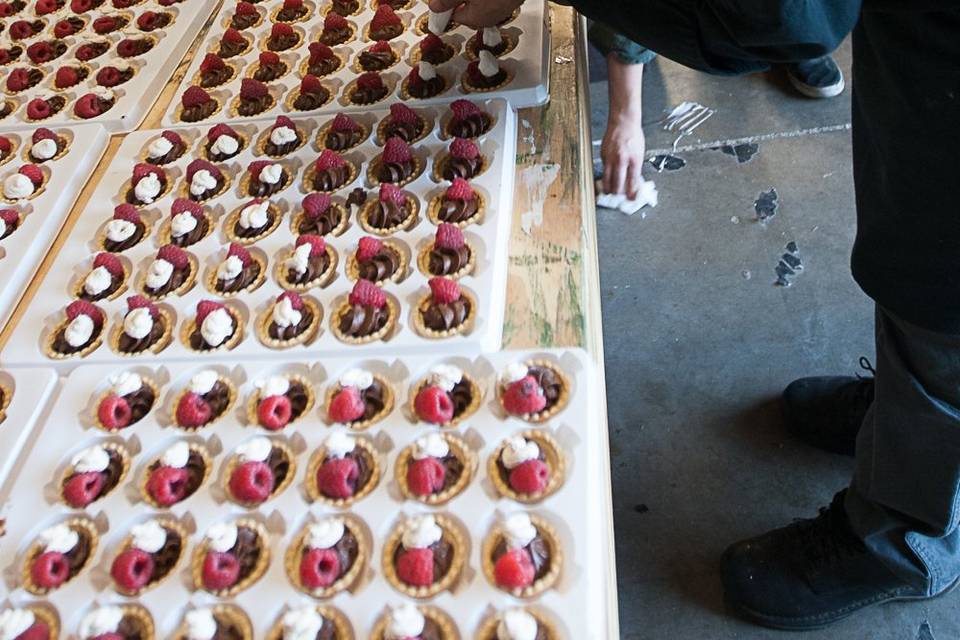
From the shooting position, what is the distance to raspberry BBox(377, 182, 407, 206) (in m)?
1.21

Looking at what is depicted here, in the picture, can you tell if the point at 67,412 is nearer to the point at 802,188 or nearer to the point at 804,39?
the point at 804,39

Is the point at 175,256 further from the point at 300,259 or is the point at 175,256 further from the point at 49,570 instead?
the point at 49,570

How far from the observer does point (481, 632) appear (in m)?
0.79

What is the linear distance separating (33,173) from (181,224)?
1.29 ft

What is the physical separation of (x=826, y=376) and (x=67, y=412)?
1.53m

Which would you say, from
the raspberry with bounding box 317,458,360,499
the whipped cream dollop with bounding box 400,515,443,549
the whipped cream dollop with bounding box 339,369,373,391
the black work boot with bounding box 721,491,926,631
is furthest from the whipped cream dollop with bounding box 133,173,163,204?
the black work boot with bounding box 721,491,926,631

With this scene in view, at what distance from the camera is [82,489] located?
95 centimetres

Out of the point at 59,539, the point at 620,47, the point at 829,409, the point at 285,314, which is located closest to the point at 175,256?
the point at 285,314

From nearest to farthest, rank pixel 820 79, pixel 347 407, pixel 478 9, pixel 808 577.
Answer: pixel 347 407, pixel 478 9, pixel 808 577, pixel 820 79

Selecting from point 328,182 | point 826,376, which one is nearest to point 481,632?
point 328,182

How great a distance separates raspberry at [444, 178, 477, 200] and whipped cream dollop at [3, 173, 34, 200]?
0.79 metres

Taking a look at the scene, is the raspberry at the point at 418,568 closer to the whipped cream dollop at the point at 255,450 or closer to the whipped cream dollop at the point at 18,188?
the whipped cream dollop at the point at 255,450

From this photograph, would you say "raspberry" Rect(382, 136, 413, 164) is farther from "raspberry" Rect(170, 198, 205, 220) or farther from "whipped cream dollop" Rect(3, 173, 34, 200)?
"whipped cream dollop" Rect(3, 173, 34, 200)

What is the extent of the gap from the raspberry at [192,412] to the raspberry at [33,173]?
674mm
